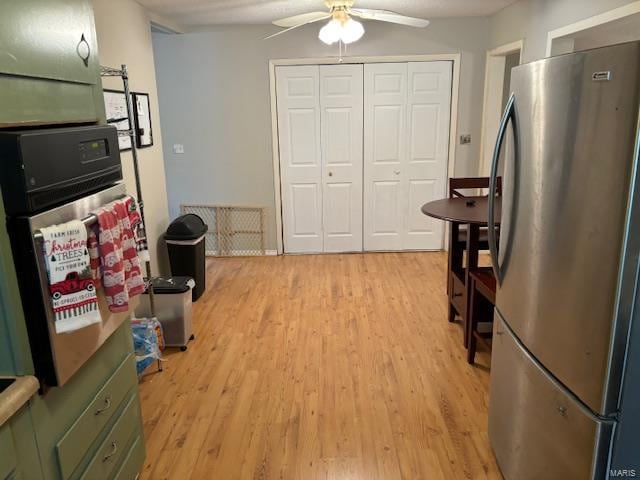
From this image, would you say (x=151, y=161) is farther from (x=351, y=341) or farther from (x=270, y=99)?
(x=351, y=341)

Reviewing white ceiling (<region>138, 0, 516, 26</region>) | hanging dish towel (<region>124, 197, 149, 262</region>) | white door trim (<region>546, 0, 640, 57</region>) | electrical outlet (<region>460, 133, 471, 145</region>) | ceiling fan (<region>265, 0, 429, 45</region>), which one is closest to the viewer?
hanging dish towel (<region>124, 197, 149, 262</region>)

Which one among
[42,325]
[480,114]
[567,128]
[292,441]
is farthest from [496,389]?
[480,114]

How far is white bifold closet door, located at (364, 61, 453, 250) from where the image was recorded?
4789mm

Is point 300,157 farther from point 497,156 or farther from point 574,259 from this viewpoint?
point 574,259

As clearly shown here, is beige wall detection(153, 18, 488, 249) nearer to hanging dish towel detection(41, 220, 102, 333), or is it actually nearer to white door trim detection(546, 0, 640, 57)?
white door trim detection(546, 0, 640, 57)

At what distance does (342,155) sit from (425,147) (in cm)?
90

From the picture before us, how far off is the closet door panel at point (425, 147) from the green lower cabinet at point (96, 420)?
3.82m

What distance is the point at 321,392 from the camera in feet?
8.63

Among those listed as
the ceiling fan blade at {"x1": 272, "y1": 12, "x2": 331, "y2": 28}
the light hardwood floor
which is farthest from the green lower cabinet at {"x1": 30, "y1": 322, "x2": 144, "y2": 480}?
the ceiling fan blade at {"x1": 272, "y1": 12, "x2": 331, "y2": 28}

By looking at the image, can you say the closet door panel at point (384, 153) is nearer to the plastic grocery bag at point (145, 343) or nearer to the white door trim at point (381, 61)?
the white door trim at point (381, 61)

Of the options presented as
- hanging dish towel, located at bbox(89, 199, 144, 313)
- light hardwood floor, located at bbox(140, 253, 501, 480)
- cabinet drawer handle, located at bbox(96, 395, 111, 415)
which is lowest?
light hardwood floor, located at bbox(140, 253, 501, 480)

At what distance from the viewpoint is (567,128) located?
133 cm

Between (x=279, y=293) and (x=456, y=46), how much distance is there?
3058mm

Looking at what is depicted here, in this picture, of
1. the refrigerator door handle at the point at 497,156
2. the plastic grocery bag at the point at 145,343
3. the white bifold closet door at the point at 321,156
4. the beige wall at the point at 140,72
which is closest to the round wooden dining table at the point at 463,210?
the refrigerator door handle at the point at 497,156
